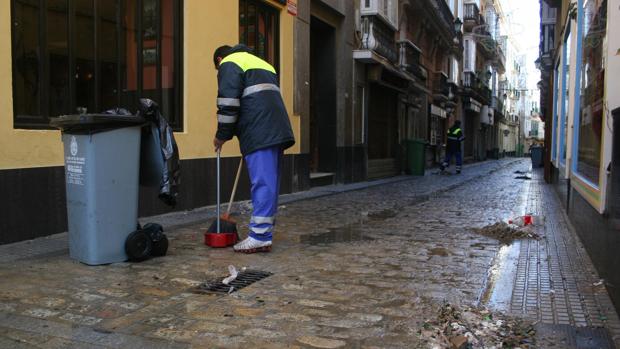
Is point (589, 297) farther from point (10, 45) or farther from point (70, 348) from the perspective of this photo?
point (10, 45)

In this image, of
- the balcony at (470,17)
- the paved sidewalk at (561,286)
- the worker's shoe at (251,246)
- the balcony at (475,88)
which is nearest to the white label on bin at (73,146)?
the worker's shoe at (251,246)

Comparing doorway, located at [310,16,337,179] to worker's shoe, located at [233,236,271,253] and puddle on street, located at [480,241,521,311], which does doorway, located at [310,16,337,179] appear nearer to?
puddle on street, located at [480,241,521,311]

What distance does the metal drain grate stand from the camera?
13.2ft

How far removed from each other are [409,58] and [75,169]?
16094mm

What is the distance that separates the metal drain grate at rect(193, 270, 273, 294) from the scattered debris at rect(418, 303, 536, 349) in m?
1.47

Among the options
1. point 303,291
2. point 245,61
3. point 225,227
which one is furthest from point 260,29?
point 303,291

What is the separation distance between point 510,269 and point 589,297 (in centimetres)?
88

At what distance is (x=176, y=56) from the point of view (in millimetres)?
7855

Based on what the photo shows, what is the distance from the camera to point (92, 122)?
14.2 ft

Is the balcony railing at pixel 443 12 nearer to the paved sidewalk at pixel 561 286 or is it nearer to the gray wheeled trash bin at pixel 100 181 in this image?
the paved sidewalk at pixel 561 286

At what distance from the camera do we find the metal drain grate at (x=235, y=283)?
13.2ft

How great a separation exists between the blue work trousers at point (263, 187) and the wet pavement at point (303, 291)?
281 mm

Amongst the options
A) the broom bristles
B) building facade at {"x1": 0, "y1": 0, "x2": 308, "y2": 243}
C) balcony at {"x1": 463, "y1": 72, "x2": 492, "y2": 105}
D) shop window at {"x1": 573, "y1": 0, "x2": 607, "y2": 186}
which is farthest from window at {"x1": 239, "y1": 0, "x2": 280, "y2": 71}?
balcony at {"x1": 463, "y1": 72, "x2": 492, "y2": 105}

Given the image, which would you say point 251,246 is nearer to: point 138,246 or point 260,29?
point 138,246
